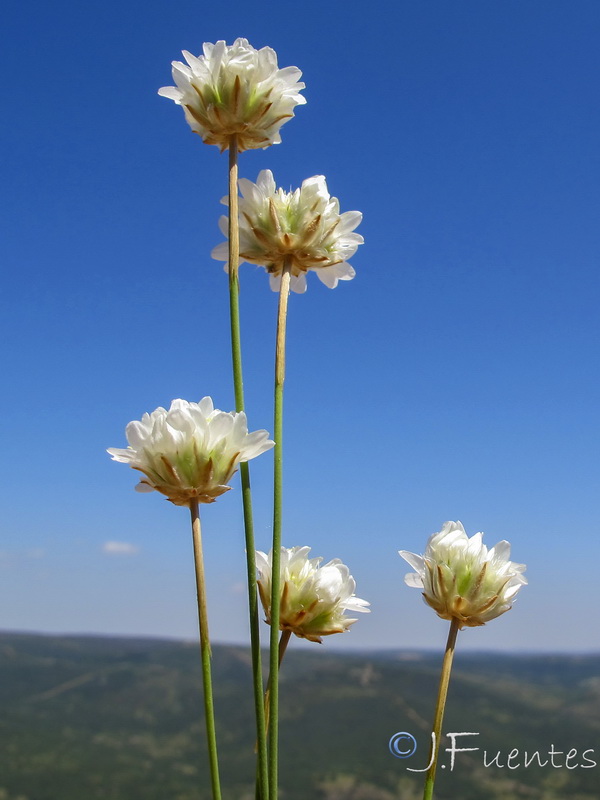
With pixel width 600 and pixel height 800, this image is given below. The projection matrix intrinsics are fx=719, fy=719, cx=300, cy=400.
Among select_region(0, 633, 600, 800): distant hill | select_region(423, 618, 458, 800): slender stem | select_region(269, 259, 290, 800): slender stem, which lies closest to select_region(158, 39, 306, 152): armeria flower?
select_region(269, 259, 290, 800): slender stem

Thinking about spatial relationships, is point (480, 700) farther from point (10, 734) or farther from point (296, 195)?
point (296, 195)

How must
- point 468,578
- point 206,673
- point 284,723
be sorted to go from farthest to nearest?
1. point 284,723
2. point 468,578
3. point 206,673

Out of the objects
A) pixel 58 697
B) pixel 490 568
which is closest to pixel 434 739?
pixel 490 568

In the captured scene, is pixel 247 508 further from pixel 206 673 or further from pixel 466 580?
pixel 466 580

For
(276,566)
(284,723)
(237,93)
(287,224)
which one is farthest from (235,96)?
(284,723)

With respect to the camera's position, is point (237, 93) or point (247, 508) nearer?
point (247, 508)

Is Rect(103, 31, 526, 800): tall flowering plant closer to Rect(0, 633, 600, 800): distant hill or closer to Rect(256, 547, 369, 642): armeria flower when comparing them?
Rect(256, 547, 369, 642): armeria flower

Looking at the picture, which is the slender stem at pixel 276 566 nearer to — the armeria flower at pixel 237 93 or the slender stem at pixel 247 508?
the slender stem at pixel 247 508
